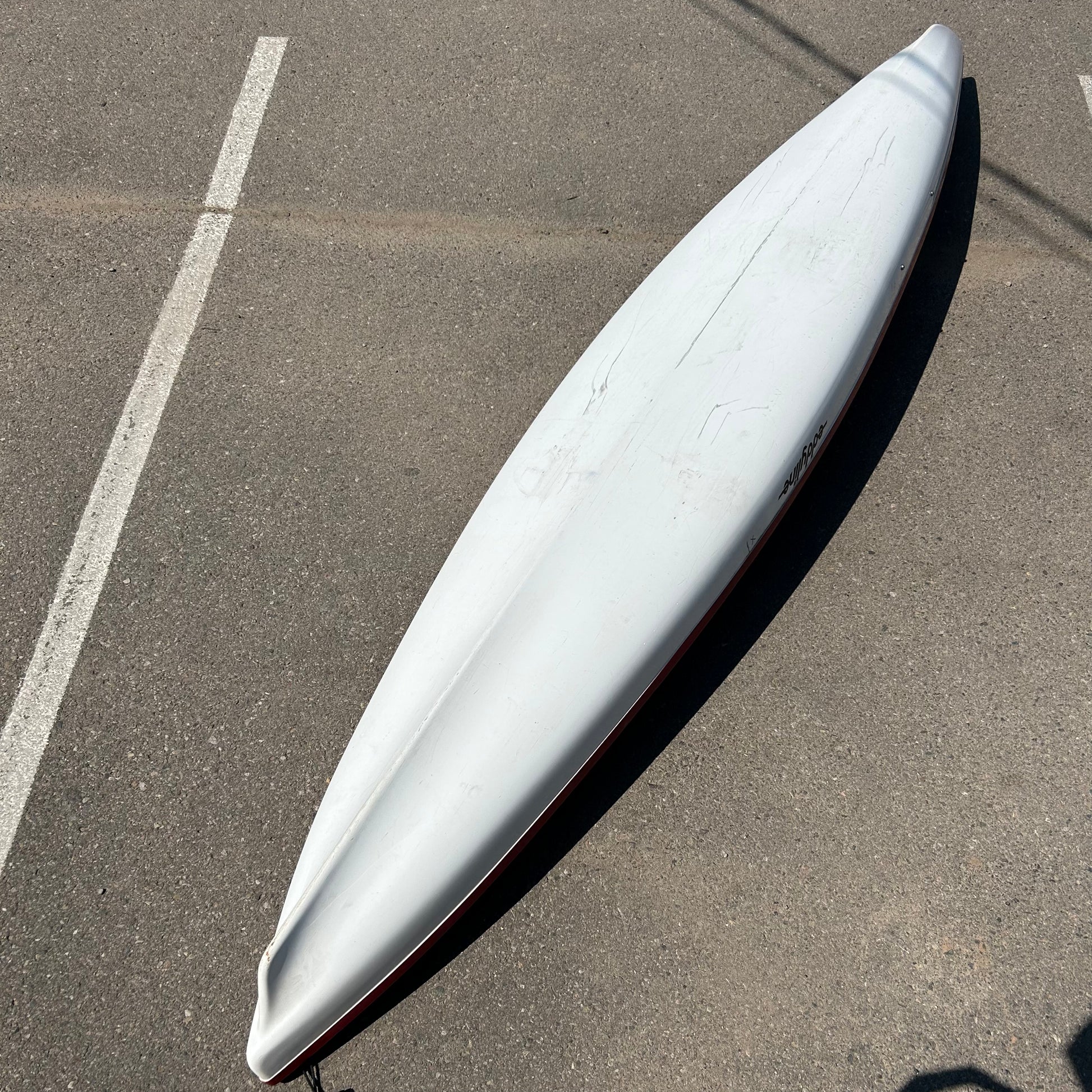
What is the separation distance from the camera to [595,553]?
9.68 ft

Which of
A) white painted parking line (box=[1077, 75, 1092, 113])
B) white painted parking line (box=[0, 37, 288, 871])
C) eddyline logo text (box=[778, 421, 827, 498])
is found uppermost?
white painted parking line (box=[1077, 75, 1092, 113])

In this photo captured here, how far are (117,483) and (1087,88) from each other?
5.23 metres

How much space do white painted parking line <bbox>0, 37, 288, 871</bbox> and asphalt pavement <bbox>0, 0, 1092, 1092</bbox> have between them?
62 millimetres

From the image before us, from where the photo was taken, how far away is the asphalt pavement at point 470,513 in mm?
2781

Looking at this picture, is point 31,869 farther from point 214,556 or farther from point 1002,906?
point 1002,906

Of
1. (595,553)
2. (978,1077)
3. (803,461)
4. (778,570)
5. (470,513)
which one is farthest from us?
(470,513)

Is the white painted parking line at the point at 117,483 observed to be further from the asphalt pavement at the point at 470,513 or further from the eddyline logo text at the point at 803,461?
the eddyline logo text at the point at 803,461

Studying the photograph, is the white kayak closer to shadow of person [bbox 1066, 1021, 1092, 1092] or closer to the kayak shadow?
the kayak shadow

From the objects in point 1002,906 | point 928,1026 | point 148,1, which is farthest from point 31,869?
point 148,1

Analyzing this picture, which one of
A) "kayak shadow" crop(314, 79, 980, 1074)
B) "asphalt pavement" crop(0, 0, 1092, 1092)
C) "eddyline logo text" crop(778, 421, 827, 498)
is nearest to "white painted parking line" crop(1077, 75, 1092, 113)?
"asphalt pavement" crop(0, 0, 1092, 1092)

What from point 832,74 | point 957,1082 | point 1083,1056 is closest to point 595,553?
point 957,1082

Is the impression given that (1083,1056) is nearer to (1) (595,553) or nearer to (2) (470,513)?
(1) (595,553)

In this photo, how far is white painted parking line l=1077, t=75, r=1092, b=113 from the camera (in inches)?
180

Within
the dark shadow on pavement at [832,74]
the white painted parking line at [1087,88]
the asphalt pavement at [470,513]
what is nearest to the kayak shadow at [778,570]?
the asphalt pavement at [470,513]
